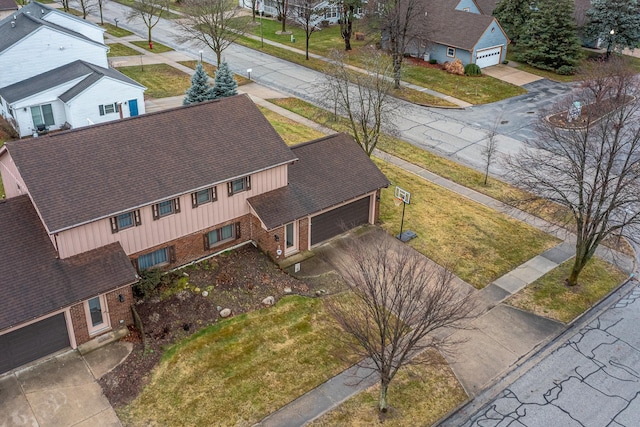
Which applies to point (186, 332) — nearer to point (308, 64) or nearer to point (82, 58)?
point (82, 58)

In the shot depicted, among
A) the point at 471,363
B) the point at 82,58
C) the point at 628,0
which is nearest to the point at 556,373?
the point at 471,363

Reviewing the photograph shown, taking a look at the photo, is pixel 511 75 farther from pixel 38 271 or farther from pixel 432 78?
pixel 38 271

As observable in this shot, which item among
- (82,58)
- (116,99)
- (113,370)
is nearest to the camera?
(113,370)

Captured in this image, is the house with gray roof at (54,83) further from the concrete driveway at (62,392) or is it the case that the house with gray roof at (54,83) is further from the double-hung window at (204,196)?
the concrete driveway at (62,392)

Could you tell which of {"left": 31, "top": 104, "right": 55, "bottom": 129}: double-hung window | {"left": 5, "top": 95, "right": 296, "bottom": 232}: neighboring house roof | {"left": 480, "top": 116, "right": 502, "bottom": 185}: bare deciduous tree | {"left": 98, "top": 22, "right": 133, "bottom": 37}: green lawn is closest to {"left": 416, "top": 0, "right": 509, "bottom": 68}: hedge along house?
{"left": 480, "top": 116, "right": 502, "bottom": 185}: bare deciduous tree

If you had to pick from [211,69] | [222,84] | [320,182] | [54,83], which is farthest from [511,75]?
[54,83]

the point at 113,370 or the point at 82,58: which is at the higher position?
the point at 82,58

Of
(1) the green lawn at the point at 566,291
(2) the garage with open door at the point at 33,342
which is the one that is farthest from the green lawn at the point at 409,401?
(2) the garage with open door at the point at 33,342
